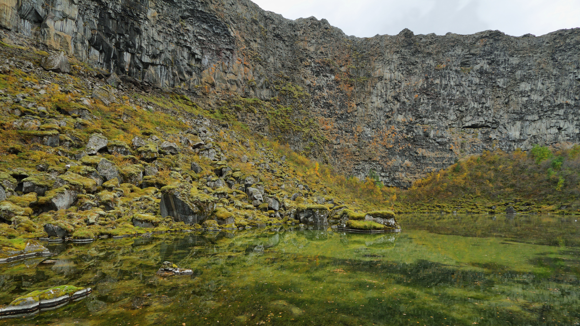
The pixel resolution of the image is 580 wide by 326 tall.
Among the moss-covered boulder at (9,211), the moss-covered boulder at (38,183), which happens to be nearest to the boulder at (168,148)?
the moss-covered boulder at (38,183)

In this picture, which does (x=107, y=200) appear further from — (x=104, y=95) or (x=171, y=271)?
(x=104, y=95)

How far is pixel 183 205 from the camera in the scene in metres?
31.1

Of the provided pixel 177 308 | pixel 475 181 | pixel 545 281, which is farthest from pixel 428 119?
pixel 177 308

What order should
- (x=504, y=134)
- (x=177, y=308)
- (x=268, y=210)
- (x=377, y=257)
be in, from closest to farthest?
(x=177, y=308) < (x=377, y=257) < (x=268, y=210) < (x=504, y=134)

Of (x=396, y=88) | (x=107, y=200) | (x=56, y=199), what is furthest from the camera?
(x=396, y=88)

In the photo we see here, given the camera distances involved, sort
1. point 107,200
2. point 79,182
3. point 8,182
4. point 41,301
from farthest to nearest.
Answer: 1. point 107,200
2. point 79,182
3. point 8,182
4. point 41,301

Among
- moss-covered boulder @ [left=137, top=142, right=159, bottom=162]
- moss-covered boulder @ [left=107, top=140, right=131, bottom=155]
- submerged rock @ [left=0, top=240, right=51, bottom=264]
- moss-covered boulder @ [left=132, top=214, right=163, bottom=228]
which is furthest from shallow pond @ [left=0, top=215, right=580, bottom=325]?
moss-covered boulder @ [left=137, top=142, right=159, bottom=162]

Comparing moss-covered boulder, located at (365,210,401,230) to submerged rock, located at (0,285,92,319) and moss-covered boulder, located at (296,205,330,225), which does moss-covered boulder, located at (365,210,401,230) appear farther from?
submerged rock, located at (0,285,92,319)

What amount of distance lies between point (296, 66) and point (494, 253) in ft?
299

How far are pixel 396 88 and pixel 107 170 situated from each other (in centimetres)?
10848

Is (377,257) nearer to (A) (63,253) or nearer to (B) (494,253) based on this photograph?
(B) (494,253)

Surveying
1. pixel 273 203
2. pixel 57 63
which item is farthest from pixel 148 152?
pixel 57 63

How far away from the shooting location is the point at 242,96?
79438 mm

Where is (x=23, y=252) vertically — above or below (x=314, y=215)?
above
